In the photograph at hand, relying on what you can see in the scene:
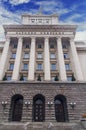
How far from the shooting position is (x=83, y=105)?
20406 mm

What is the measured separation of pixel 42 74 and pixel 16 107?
34.1 ft

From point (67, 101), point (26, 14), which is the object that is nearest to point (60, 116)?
point (67, 101)

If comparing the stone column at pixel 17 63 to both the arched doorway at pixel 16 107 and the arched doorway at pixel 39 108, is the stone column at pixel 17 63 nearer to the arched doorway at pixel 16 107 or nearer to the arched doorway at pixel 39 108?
the arched doorway at pixel 16 107

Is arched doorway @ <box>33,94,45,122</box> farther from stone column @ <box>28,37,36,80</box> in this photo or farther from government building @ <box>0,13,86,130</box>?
stone column @ <box>28,37,36,80</box>

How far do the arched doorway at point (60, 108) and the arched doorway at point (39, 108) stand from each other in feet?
7.19

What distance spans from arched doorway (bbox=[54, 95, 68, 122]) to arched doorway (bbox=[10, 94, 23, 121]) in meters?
5.83

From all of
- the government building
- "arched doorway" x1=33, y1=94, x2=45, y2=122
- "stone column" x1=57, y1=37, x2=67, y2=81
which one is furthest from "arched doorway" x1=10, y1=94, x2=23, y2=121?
"stone column" x1=57, y1=37, x2=67, y2=81

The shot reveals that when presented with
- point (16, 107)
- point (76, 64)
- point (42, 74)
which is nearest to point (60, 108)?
point (16, 107)

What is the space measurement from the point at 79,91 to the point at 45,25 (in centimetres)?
2004

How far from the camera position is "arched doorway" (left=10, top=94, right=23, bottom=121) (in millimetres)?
20953

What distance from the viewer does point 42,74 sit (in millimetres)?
30031

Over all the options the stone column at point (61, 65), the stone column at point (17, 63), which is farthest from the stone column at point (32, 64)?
the stone column at point (61, 65)

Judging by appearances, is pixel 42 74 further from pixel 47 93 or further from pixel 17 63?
pixel 47 93

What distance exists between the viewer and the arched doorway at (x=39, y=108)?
2113 centimetres
